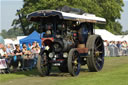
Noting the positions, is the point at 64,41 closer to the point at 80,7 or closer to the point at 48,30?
the point at 48,30

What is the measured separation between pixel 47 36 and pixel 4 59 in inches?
135

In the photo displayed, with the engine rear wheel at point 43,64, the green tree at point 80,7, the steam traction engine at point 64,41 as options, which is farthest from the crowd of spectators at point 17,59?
the green tree at point 80,7

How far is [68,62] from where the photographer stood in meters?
13.5

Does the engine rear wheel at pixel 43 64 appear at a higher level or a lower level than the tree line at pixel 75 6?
lower

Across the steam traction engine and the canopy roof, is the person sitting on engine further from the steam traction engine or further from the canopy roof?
the canopy roof

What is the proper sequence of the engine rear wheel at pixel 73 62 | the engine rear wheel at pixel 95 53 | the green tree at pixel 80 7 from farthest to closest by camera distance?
1. the green tree at pixel 80 7
2. the engine rear wheel at pixel 95 53
3. the engine rear wheel at pixel 73 62

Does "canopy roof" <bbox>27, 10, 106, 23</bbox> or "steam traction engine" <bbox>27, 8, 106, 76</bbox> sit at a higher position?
"canopy roof" <bbox>27, 10, 106, 23</bbox>

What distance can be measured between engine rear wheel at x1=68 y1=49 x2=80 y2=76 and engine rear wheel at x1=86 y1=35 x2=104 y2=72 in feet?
3.96

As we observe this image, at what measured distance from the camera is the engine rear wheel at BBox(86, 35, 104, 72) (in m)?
15.4

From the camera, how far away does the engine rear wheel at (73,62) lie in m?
13.5

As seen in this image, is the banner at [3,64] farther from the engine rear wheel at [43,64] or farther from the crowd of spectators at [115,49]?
the crowd of spectators at [115,49]

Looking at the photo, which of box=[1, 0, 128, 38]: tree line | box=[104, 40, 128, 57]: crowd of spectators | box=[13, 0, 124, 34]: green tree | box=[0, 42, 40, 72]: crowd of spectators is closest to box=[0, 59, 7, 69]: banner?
box=[0, 42, 40, 72]: crowd of spectators

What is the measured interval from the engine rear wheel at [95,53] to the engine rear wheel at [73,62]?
3.96ft

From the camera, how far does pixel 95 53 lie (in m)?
15.9
